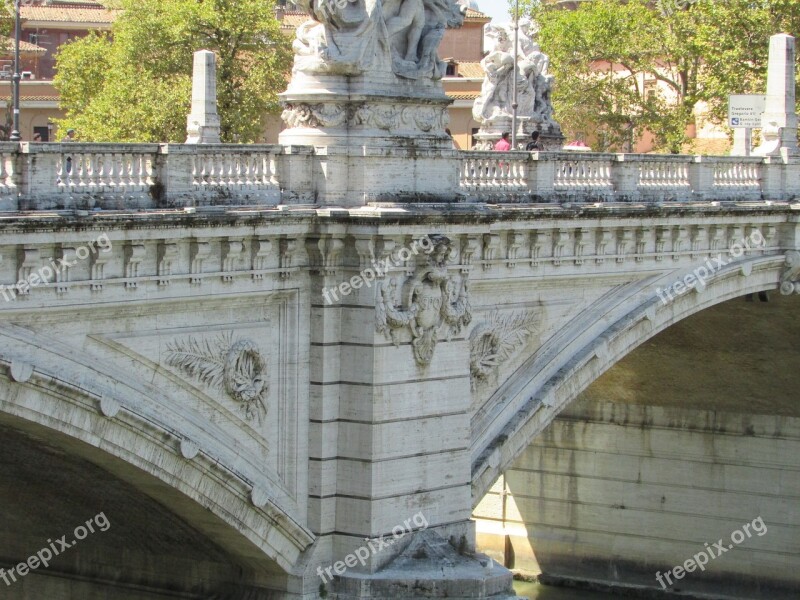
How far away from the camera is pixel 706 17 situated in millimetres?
48844

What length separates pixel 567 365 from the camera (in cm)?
2595

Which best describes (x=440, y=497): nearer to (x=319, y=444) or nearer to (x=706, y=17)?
(x=319, y=444)

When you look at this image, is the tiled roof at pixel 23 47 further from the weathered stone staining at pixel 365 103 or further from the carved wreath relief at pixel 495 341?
the weathered stone staining at pixel 365 103

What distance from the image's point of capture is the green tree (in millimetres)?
48406

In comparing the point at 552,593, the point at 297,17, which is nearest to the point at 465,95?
the point at 297,17

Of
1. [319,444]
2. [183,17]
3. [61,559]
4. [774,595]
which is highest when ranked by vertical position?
[183,17]

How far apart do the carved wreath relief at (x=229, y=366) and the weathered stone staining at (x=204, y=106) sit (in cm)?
537

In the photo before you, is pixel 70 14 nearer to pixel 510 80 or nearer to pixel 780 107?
pixel 510 80

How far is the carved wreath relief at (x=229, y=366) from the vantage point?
810 inches

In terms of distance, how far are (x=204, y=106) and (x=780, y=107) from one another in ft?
29.1

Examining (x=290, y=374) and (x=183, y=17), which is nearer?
(x=290, y=374)

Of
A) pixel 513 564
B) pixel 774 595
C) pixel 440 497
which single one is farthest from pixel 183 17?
pixel 440 497

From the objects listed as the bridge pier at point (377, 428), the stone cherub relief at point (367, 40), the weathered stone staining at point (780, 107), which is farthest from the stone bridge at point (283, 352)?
the weathered stone staining at point (780, 107)

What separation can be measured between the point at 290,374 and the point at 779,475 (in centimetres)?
1730
